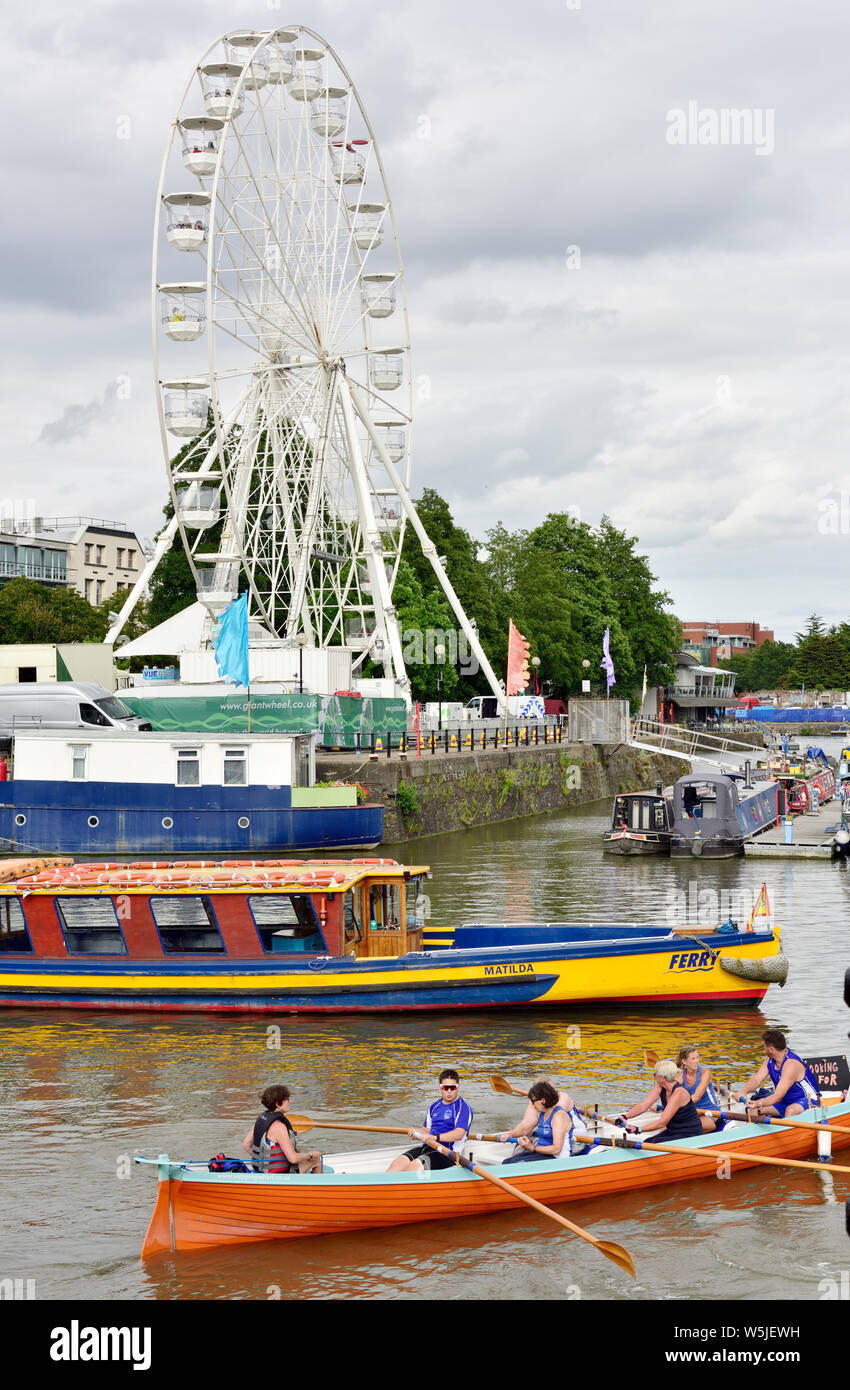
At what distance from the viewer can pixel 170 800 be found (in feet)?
150

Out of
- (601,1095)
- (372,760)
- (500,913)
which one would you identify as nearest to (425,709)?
(372,760)

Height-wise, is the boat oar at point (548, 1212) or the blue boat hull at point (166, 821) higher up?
the blue boat hull at point (166, 821)

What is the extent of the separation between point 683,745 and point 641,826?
44.1 m

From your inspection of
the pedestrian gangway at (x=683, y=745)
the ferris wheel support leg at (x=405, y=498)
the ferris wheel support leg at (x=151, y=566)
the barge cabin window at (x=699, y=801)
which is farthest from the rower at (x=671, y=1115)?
the pedestrian gangway at (x=683, y=745)

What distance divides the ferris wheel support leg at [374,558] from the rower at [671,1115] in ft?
159

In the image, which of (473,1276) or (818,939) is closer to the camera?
(473,1276)

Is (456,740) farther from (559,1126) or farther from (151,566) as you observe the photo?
(559,1126)

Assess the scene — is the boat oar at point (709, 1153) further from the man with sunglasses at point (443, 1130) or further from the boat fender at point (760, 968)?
the boat fender at point (760, 968)

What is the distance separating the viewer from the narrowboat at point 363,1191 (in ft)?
46.0

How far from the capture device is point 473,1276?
536 inches

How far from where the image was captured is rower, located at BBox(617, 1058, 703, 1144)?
52.0 feet
